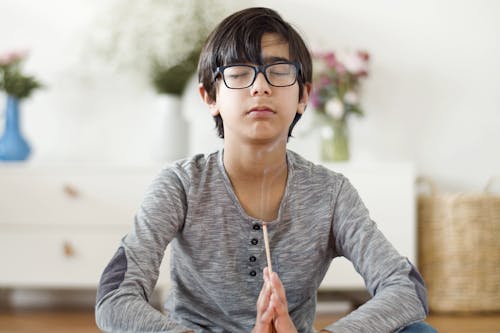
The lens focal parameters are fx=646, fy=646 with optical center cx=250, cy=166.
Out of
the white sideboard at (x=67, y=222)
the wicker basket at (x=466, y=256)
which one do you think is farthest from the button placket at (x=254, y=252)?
the wicker basket at (x=466, y=256)

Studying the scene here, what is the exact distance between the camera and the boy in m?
1.13

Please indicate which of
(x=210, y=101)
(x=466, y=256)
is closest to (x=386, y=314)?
(x=210, y=101)

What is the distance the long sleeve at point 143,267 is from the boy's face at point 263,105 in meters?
0.16

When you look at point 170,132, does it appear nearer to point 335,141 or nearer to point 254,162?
point 335,141

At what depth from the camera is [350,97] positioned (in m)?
2.74

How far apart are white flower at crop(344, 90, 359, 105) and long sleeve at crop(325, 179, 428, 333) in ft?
5.12

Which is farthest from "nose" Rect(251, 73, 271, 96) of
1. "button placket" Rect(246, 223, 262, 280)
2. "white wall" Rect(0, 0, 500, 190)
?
"white wall" Rect(0, 0, 500, 190)

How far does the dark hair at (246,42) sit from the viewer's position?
3.89 feet

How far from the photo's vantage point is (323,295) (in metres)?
2.93

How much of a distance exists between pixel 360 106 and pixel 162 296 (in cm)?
121

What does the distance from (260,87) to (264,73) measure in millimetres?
33

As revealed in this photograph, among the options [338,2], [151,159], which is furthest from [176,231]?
[338,2]

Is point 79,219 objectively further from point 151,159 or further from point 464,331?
point 464,331

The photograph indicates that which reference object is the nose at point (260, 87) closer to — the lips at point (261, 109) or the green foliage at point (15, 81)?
the lips at point (261, 109)
